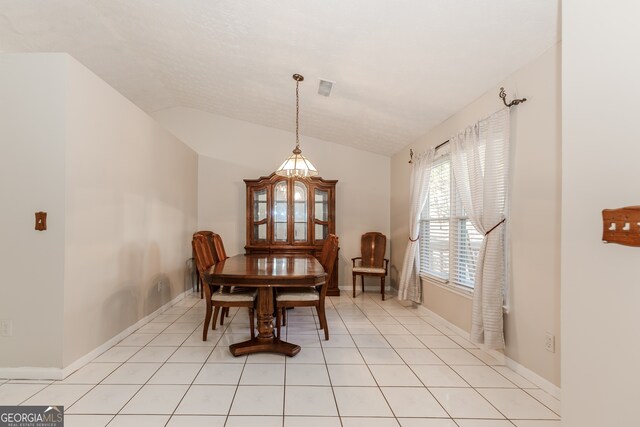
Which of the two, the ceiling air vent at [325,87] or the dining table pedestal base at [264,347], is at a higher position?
the ceiling air vent at [325,87]

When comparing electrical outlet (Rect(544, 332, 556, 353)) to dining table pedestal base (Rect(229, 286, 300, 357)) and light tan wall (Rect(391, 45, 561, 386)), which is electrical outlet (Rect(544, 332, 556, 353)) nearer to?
light tan wall (Rect(391, 45, 561, 386))

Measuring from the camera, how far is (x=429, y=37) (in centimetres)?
224

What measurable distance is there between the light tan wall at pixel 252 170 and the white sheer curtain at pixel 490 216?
2.76m

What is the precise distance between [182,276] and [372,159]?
3.59 metres

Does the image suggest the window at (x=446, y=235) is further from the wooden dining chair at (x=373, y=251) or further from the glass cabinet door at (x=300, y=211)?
the glass cabinet door at (x=300, y=211)

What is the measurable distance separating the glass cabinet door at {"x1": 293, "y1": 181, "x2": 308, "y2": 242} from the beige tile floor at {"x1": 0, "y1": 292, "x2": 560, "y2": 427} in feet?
6.89

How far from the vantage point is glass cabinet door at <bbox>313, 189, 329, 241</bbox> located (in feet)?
16.7

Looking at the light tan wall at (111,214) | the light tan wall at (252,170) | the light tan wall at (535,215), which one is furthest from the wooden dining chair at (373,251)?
the light tan wall at (111,214)

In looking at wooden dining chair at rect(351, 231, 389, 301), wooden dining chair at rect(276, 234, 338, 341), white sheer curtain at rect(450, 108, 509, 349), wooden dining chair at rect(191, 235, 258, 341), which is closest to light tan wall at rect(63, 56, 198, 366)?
wooden dining chair at rect(191, 235, 258, 341)

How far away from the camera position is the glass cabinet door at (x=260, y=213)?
5.04 metres

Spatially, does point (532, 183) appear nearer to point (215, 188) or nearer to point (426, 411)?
point (426, 411)

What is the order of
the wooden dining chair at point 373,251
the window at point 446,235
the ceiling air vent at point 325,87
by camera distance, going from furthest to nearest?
the wooden dining chair at point 373,251
the ceiling air vent at point 325,87
the window at point 446,235

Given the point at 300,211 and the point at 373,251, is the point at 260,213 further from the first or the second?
the point at 373,251

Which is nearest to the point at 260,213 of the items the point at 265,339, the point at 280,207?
the point at 280,207
